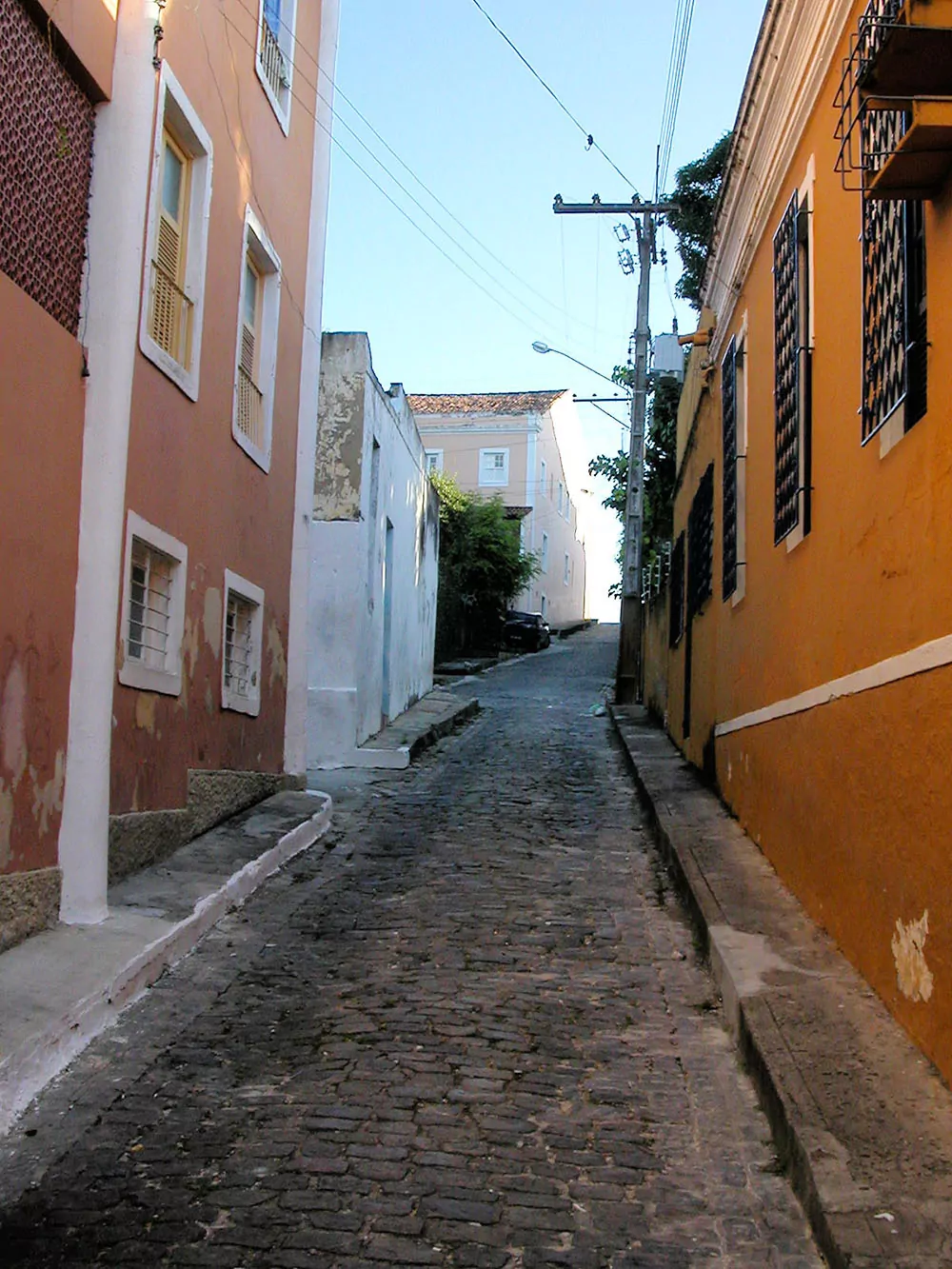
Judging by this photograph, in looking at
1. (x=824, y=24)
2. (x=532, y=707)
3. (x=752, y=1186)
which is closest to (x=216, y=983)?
(x=752, y=1186)

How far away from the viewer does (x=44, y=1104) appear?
479cm

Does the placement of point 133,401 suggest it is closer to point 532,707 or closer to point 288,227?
point 288,227

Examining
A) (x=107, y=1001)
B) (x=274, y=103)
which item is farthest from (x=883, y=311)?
(x=274, y=103)

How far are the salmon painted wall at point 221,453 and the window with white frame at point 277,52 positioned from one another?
0.16 meters

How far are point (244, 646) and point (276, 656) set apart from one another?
2.51 feet

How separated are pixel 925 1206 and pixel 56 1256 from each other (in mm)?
2431

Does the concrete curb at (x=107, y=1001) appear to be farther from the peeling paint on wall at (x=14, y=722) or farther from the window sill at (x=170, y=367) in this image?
the window sill at (x=170, y=367)

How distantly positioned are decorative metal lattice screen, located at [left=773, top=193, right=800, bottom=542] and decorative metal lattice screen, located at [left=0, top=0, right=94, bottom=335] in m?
4.01

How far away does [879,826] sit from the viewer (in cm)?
529

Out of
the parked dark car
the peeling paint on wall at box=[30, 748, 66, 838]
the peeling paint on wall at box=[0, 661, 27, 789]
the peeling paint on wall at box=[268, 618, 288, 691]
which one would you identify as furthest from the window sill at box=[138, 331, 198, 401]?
the parked dark car

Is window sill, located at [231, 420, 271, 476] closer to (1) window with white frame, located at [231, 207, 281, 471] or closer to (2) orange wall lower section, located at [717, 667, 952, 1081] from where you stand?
(1) window with white frame, located at [231, 207, 281, 471]

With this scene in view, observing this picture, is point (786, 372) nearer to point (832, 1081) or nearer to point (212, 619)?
A: point (212, 619)

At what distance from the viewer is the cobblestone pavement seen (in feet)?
12.4

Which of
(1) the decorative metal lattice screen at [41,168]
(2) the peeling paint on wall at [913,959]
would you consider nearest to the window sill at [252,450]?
(1) the decorative metal lattice screen at [41,168]
